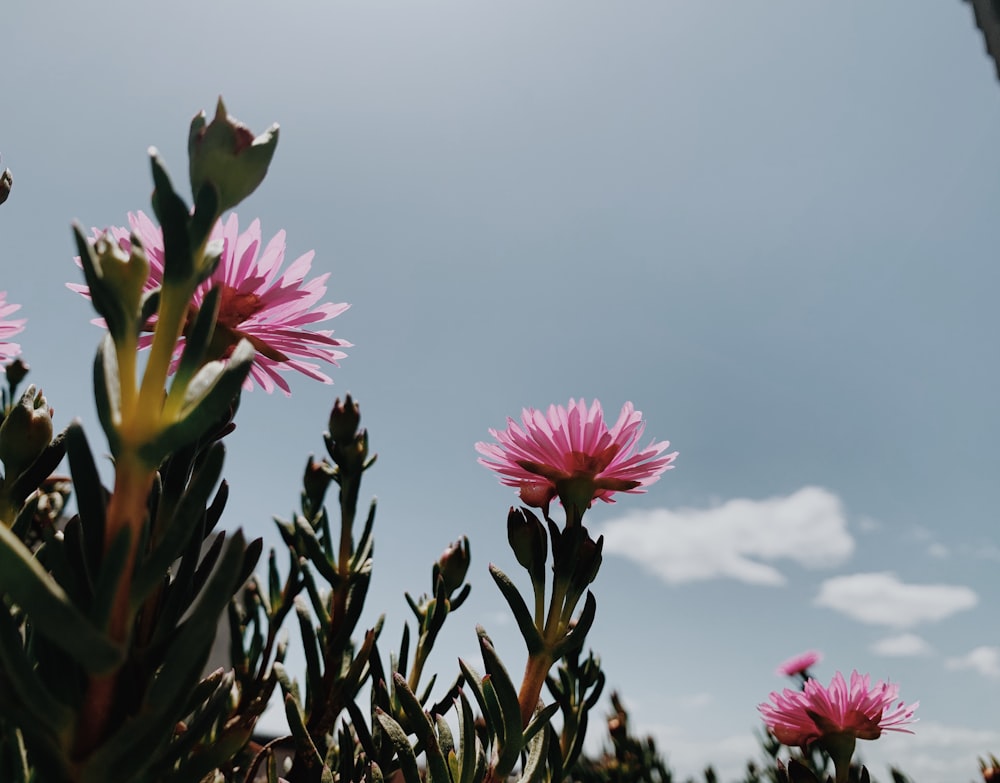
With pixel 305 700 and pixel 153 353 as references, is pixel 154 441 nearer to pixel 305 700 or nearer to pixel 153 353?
pixel 153 353

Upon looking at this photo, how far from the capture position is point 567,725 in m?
0.81

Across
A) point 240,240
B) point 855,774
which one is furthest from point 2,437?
point 855,774

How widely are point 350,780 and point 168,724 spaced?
47 cm

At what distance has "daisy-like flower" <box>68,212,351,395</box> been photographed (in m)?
0.48

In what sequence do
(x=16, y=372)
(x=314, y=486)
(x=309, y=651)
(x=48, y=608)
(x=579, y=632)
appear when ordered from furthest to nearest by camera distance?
(x=16, y=372), (x=314, y=486), (x=309, y=651), (x=579, y=632), (x=48, y=608)

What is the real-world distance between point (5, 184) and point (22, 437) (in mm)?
270

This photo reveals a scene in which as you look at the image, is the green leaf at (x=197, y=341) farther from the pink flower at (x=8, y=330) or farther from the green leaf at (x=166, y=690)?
the pink flower at (x=8, y=330)

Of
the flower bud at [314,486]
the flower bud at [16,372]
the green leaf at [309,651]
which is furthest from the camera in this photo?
the flower bud at [16,372]

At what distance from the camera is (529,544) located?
1.96 ft

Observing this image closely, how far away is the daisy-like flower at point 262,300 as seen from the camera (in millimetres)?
478

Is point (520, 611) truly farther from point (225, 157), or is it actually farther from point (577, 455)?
point (225, 157)

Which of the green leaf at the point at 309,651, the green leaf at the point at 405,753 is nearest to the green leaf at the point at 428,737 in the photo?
the green leaf at the point at 405,753

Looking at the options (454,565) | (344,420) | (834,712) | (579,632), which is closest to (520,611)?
(579,632)

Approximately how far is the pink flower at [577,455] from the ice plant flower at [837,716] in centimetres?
42
